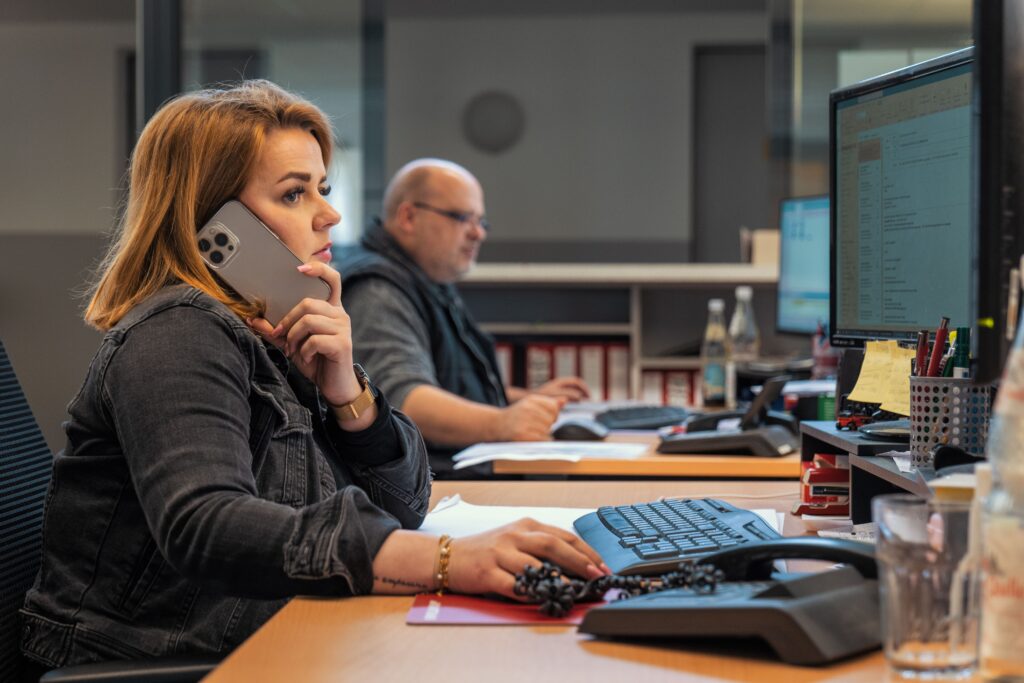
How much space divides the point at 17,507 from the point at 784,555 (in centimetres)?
80

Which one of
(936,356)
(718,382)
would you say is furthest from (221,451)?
(718,382)

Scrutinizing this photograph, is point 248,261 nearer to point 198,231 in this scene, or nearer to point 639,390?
point 198,231

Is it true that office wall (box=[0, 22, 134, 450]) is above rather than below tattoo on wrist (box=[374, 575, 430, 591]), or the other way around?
above

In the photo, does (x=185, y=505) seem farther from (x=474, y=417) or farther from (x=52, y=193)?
(x=52, y=193)

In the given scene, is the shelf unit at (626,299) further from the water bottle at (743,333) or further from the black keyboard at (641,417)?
the black keyboard at (641,417)

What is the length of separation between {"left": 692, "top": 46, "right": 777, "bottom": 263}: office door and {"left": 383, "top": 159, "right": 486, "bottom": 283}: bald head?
3.00 m

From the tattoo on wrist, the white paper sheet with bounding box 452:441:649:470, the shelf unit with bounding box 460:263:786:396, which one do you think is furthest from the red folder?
the shelf unit with bounding box 460:263:786:396

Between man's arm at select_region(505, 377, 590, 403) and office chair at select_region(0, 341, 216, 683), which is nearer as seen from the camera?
office chair at select_region(0, 341, 216, 683)

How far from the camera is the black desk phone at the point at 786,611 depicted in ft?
2.60

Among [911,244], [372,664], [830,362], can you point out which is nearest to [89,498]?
[372,664]

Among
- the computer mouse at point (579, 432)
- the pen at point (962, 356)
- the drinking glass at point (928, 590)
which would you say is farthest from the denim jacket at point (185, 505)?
the computer mouse at point (579, 432)

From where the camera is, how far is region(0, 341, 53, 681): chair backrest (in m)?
1.17

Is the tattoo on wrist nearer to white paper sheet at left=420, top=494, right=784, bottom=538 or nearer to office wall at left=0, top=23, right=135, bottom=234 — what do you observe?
white paper sheet at left=420, top=494, right=784, bottom=538

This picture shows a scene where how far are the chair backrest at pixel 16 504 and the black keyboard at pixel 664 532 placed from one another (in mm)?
582
